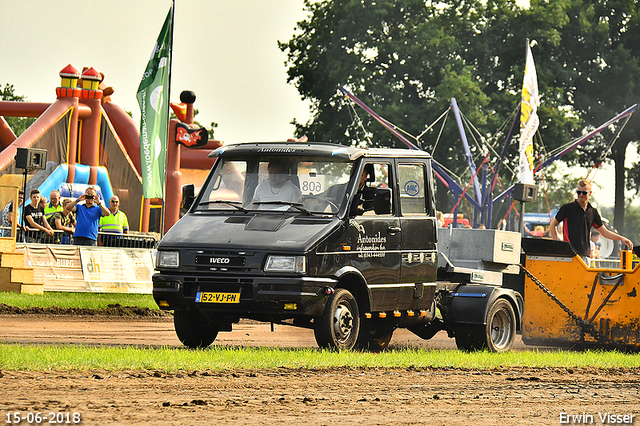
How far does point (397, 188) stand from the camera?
1221 cm

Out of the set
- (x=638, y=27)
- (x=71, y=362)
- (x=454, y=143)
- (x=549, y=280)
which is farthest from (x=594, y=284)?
(x=638, y=27)

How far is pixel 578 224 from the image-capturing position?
15508mm

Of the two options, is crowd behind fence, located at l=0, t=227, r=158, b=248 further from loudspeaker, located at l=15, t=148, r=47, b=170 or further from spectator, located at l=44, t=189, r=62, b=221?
loudspeaker, located at l=15, t=148, r=47, b=170

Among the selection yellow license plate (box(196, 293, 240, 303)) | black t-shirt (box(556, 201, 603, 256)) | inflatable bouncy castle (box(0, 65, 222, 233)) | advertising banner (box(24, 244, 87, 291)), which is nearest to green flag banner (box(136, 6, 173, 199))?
advertising banner (box(24, 244, 87, 291))

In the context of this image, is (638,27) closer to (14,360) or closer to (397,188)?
(397,188)

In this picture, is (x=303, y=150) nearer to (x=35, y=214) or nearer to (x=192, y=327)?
(x=192, y=327)

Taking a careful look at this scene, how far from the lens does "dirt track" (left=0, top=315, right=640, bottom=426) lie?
23.2 feet

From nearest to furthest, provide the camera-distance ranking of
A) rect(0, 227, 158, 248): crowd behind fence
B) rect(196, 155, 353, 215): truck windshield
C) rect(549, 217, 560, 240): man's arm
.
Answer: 1. rect(196, 155, 353, 215): truck windshield
2. rect(549, 217, 560, 240): man's arm
3. rect(0, 227, 158, 248): crowd behind fence

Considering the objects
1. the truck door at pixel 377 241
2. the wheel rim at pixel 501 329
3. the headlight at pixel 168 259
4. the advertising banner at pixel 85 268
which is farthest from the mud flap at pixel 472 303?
the advertising banner at pixel 85 268

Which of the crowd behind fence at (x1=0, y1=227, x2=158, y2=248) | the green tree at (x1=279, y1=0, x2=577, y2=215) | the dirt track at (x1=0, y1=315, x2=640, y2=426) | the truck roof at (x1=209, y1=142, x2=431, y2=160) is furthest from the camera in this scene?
the green tree at (x1=279, y1=0, x2=577, y2=215)

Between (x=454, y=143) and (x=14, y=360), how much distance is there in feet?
144

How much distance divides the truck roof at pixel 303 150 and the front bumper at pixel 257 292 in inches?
60.6

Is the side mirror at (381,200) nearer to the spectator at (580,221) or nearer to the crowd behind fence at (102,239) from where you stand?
the spectator at (580,221)

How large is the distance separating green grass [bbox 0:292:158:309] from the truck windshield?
6607 millimetres
